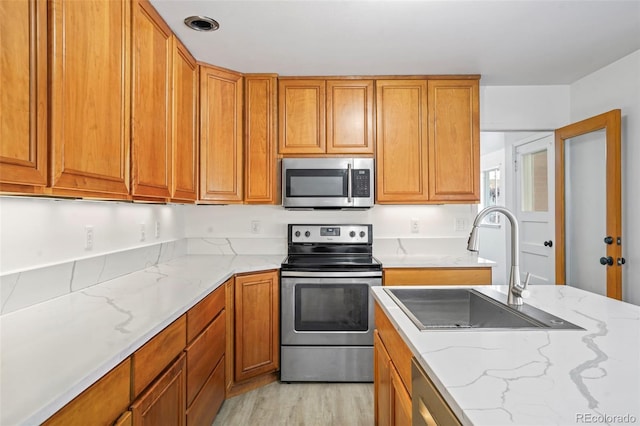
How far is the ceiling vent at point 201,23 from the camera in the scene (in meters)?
2.08

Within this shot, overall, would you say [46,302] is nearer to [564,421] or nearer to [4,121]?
[4,121]

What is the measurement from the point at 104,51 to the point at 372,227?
2.27 m

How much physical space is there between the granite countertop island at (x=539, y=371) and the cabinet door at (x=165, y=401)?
0.85 meters

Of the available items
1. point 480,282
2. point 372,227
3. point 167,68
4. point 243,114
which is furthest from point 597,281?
point 167,68

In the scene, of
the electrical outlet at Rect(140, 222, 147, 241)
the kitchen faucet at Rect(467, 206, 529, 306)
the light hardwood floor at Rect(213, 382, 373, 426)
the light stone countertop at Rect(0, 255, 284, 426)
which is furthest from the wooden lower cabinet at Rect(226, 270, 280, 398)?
the kitchen faucet at Rect(467, 206, 529, 306)

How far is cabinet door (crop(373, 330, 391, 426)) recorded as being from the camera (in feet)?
4.73

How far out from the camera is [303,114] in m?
2.98

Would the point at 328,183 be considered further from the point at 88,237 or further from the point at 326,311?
the point at 88,237

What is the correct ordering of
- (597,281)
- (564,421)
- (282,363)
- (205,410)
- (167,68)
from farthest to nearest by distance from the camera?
(597,281), (282,363), (167,68), (205,410), (564,421)

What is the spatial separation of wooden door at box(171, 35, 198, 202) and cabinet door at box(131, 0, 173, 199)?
9cm

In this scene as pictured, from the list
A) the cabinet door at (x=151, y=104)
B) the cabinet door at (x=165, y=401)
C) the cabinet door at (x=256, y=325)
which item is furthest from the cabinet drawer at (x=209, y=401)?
the cabinet door at (x=151, y=104)

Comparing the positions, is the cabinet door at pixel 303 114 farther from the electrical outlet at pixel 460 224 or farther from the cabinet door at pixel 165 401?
the cabinet door at pixel 165 401

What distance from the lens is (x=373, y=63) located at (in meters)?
2.73

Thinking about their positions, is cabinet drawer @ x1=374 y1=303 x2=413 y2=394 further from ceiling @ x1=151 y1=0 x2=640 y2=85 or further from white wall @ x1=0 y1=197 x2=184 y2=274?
ceiling @ x1=151 y1=0 x2=640 y2=85
